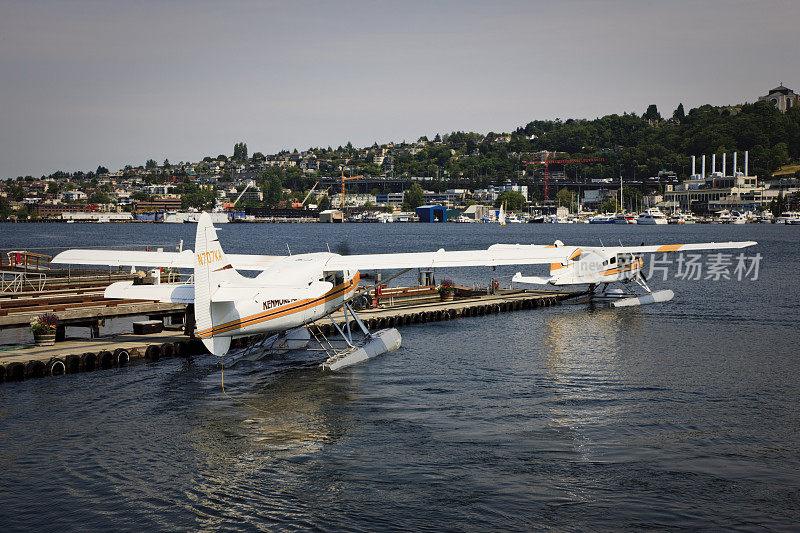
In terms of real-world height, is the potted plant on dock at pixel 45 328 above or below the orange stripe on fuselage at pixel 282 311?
below

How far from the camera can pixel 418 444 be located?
658 inches

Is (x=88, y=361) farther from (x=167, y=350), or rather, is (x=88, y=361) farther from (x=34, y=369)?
(x=167, y=350)

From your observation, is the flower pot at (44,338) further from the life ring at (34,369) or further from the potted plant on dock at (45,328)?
the life ring at (34,369)

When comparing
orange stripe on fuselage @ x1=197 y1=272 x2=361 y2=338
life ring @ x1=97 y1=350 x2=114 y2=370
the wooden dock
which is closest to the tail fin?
orange stripe on fuselage @ x1=197 y1=272 x2=361 y2=338

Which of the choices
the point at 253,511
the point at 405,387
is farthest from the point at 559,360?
the point at 253,511

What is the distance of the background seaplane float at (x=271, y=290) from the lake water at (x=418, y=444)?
0.94m

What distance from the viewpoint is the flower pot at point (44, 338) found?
79.0 feet

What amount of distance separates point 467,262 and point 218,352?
9.53m

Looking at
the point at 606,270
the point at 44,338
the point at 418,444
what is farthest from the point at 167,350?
the point at 606,270

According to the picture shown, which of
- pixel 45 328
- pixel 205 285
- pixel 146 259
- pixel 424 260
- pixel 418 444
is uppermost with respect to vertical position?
pixel 146 259

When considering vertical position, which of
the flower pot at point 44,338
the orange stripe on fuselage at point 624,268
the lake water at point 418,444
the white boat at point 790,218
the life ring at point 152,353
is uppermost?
the white boat at point 790,218

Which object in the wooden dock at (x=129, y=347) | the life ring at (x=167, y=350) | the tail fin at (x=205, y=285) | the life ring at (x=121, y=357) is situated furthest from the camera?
the life ring at (x=167, y=350)

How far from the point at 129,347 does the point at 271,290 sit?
7.18 m

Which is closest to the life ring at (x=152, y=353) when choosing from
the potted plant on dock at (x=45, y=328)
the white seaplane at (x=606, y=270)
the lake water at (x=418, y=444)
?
the lake water at (x=418, y=444)
